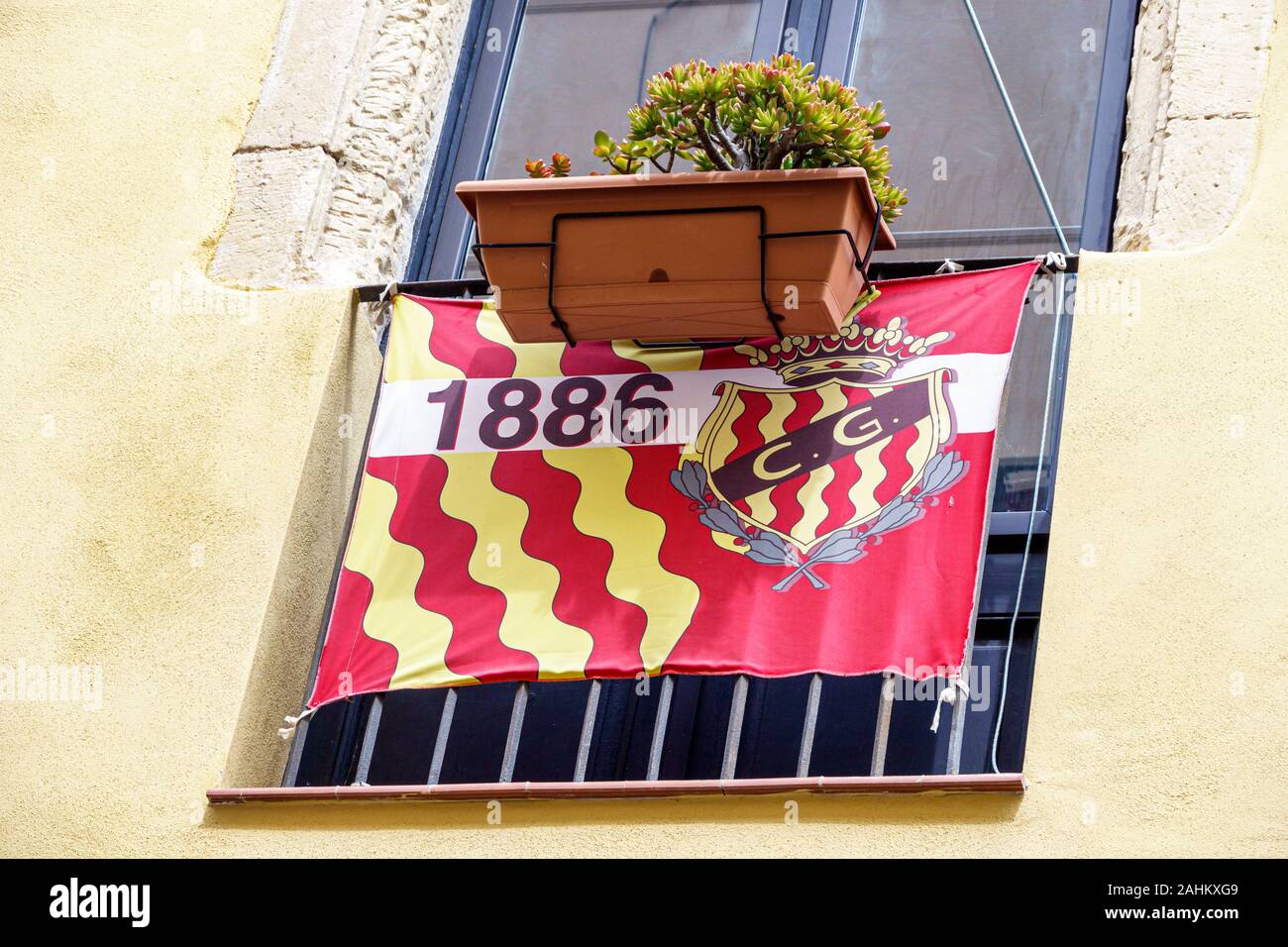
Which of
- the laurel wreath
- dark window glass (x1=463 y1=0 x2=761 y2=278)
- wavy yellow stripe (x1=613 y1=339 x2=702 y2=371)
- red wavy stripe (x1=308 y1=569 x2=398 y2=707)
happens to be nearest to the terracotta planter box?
wavy yellow stripe (x1=613 y1=339 x2=702 y2=371)

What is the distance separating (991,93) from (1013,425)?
114cm

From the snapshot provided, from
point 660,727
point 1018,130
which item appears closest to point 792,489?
point 660,727

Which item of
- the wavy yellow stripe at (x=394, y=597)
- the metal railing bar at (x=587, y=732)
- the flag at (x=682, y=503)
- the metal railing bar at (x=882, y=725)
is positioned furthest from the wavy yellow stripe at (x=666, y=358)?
the metal railing bar at (x=882, y=725)

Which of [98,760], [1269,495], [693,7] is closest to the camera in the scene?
[1269,495]

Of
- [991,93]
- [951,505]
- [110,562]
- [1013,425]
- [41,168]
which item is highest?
[991,93]

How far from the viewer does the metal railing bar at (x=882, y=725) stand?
3.93 metres

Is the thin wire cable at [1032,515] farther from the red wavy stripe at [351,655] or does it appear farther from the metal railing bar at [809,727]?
the red wavy stripe at [351,655]

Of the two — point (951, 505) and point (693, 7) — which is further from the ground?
point (693, 7)

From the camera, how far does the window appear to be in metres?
4.29

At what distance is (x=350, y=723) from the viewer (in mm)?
4594

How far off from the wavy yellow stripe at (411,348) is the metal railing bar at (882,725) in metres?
1.32

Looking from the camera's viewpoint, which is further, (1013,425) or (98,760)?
(1013,425)
